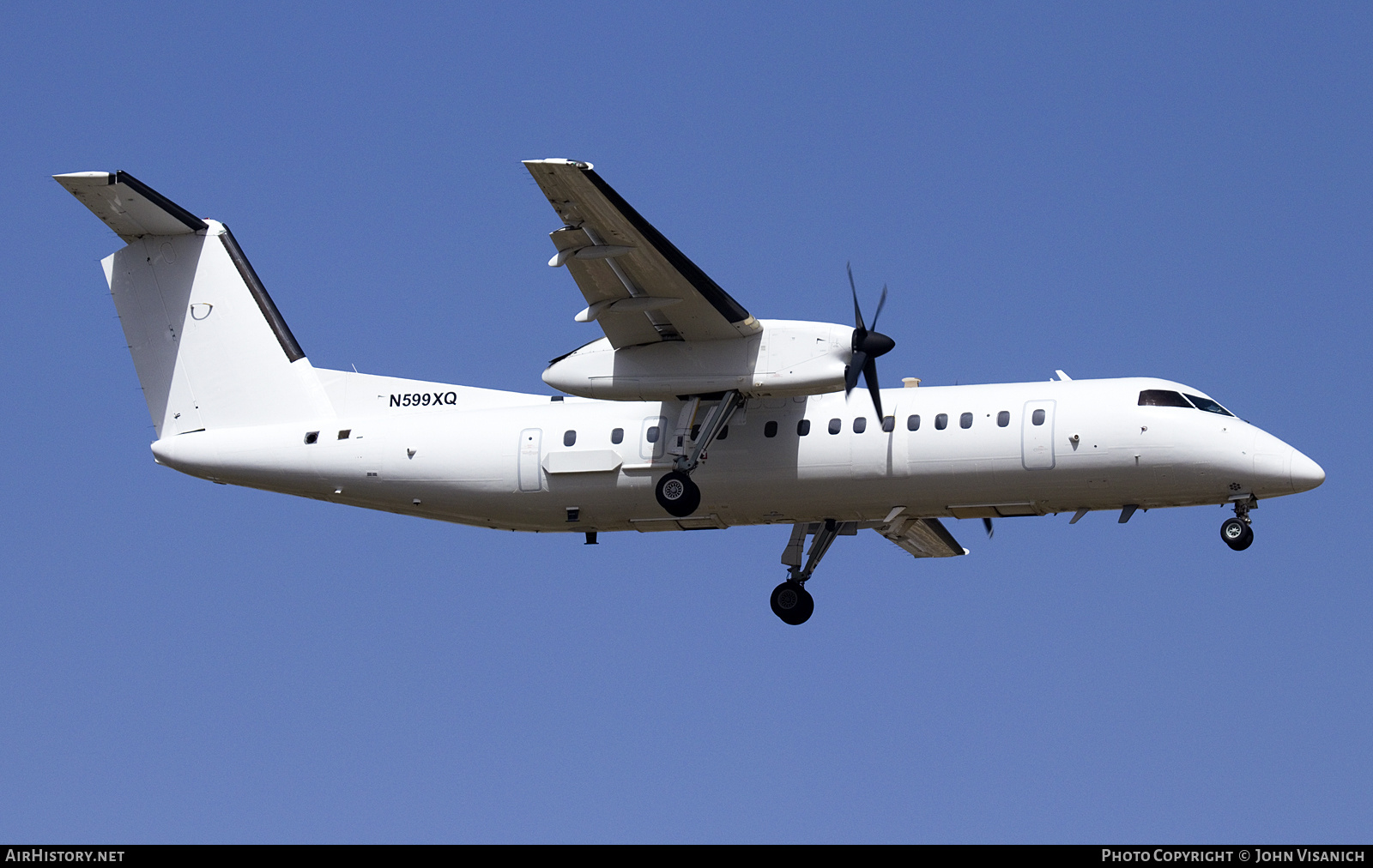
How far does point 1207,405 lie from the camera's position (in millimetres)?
19719

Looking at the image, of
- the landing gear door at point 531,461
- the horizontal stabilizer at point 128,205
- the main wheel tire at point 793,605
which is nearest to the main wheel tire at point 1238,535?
the main wheel tire at point 793,605

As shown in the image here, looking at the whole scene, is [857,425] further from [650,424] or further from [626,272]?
[626,272]

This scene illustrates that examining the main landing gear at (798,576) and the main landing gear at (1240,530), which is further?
the main landing gear at (798,576)

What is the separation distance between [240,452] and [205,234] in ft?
11.7

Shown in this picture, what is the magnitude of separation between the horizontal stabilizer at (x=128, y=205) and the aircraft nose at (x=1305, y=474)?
15217mm

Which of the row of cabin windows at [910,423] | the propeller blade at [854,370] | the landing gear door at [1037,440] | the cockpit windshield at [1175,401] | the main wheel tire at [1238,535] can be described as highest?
the propeller blade at [854,370]

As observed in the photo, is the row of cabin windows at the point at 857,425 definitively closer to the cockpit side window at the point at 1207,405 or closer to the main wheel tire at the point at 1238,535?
the cockpit side window at the point at 1207,405

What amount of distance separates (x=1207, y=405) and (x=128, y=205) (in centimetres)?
1461

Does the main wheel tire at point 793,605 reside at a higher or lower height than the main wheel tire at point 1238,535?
lower

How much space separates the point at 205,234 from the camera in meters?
23.4

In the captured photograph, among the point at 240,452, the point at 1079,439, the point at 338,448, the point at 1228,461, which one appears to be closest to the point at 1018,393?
the point at 1079,439

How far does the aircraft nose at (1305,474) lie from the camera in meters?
19.1

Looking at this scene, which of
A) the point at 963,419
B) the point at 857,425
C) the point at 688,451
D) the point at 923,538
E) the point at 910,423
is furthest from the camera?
the point at 923,538

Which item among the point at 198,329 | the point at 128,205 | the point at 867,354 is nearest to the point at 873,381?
the point at 867,354
